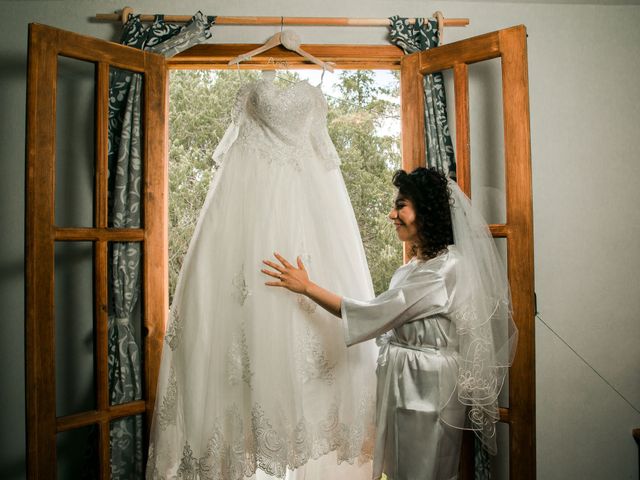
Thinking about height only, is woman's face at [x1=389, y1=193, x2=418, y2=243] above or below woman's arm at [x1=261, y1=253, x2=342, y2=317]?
above

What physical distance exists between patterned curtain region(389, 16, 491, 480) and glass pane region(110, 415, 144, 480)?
1802 millimetres

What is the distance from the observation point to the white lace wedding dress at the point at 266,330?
4.67 feet

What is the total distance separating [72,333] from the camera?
2.09 metres

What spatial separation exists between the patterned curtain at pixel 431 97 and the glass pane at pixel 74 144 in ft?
5.11

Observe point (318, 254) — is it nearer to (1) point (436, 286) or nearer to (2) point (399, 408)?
(1) point (436, 286)

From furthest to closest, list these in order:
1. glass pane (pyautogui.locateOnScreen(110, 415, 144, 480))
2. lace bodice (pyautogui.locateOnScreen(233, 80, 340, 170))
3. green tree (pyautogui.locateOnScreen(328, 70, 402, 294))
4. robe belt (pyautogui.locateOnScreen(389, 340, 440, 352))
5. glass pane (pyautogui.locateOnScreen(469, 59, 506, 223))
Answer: green tree (pyautogui.locateOnScreen(328, 70, 402, 294)), glass pane (pyautogui.locateOnScreen(469, 59, 506, 223)), glass pane (pyautogui.locateOnScreen(110, 415, 144, 480)), lace bodice (pyautogui.locateOnScreen(233, 80, 340, 170)), robe belt (pyautogui.locateOnScreen(389, 340, 440, 352))

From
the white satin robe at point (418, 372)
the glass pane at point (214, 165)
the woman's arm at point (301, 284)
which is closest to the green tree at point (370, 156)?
the glass pane at point (214, 165)

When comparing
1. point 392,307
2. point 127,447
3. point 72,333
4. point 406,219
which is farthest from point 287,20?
point 127,447

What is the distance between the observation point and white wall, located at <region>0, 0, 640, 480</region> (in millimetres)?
2174

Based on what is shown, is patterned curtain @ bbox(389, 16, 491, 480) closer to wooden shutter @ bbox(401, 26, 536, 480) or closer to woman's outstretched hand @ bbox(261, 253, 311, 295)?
wooden shutter @ bbox(401, 26, 536, 480)

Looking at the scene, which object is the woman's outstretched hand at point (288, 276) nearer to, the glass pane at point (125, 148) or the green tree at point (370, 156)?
the glass pane at point (125, 148)

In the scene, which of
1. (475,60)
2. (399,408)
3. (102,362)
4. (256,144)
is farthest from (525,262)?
(102,362)

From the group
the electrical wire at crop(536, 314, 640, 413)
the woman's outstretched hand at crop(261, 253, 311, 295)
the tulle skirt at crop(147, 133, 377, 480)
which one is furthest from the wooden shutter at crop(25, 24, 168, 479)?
the electrical wire at crop(536, 314, 640, 413)

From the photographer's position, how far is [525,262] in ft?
5.78
